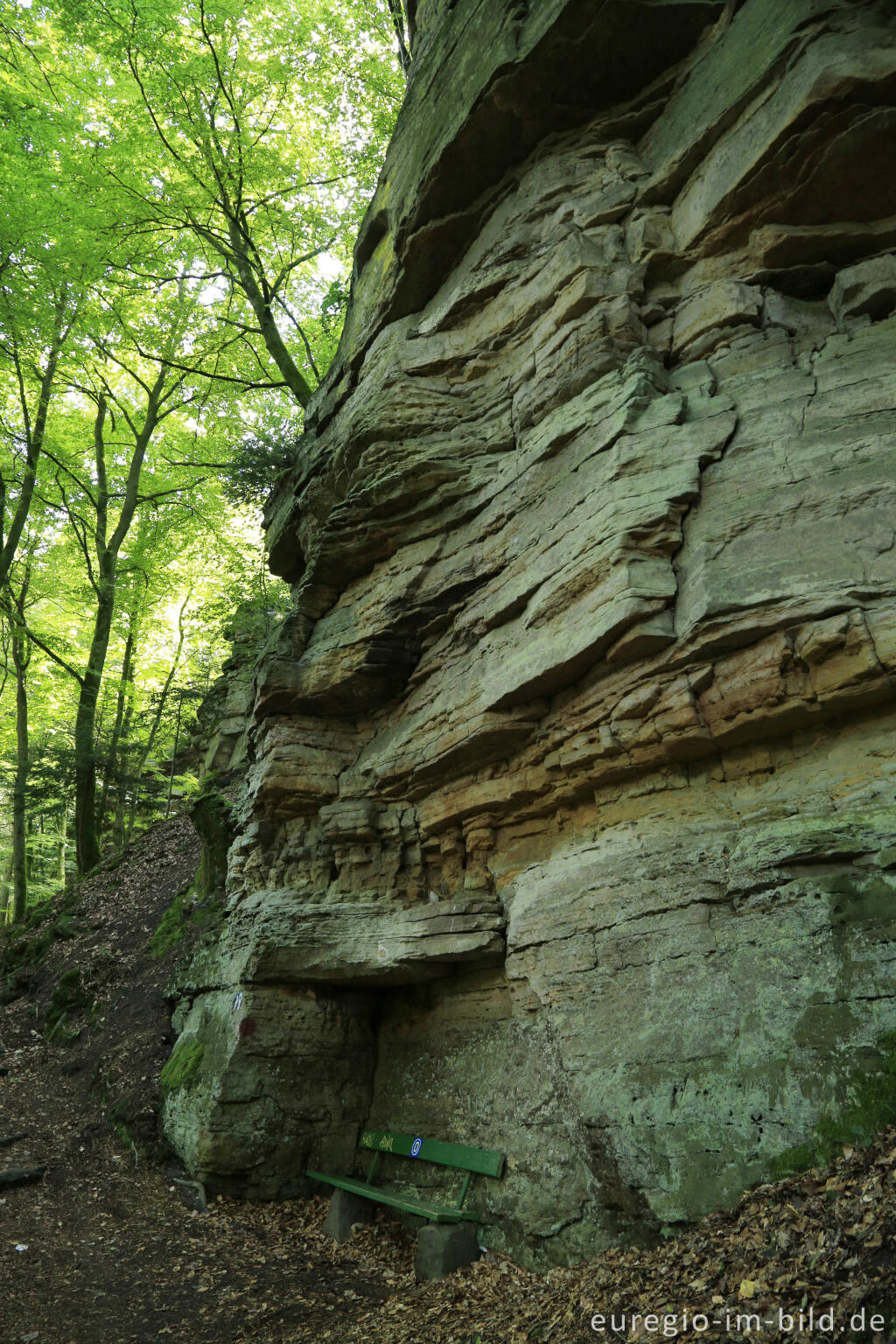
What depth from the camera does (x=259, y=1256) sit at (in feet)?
25.8

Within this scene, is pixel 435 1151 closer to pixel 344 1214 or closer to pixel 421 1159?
pixel 421 1159

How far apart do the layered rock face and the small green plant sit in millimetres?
84

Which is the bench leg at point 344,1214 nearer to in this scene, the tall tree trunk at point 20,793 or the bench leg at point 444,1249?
the bench leg at point 444,1249

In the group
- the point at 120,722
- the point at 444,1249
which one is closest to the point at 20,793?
the point at 120,722

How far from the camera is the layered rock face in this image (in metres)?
5.82

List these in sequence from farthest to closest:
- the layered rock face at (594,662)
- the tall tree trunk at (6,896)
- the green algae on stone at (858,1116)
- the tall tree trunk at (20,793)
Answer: the tall tree trunk at (6,896)
the tall tree trunk at (20,793)
the layered rock face at (594,662)
the green algae on stone at (858,1116)

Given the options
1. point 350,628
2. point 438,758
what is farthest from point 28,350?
point 438,758

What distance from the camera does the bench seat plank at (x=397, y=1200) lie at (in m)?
7.53

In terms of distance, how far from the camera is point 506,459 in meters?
9.70

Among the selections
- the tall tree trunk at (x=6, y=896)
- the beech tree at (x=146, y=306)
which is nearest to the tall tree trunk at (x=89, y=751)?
the beech tree at (x=146, y=306)

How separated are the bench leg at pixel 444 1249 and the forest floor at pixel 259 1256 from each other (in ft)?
0.52

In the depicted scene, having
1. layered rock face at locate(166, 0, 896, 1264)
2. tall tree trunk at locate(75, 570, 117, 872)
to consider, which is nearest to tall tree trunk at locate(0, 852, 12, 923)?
tall tree trunk at locate(75, 570, 117, 872)

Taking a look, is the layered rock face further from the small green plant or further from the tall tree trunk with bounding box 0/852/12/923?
the tall tree trunk with bounding box 0/852/12/923

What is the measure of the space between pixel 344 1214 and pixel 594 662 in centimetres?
650
